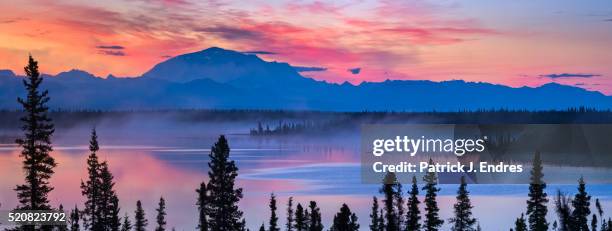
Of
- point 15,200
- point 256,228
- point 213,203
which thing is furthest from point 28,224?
point 15,200

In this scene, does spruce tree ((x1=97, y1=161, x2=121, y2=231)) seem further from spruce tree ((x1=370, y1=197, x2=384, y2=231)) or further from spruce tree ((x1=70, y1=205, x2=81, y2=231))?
spruce tree ((x1=370, y1=197, x2=384, y2=231))

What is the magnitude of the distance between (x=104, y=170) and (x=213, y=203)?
24891 mm

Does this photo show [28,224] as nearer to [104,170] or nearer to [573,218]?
[104,170]

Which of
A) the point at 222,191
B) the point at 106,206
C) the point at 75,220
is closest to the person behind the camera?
the point at 222,191

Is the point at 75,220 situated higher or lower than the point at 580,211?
lower

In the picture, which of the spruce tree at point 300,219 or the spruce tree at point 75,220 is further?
the spruce tree at point 300,219

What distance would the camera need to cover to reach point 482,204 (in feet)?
637

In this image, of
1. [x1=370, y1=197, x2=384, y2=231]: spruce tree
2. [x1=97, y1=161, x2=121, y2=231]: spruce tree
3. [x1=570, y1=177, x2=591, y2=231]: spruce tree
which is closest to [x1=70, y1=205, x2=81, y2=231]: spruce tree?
[x1=97, y1=161, x2=121, y2=231]: spruce tree

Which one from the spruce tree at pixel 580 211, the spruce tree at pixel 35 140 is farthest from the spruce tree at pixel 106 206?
the spruce tree at pixel 580 211

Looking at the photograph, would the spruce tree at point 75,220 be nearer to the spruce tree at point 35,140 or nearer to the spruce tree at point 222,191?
the spruce tree at point 222,191

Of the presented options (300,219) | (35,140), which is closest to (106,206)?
(300,219)

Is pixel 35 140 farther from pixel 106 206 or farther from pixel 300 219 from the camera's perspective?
pixel 300 219

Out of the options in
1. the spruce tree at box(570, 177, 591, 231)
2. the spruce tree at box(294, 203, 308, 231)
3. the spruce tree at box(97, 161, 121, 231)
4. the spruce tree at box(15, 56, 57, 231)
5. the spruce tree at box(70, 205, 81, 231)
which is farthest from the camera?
the spruce tree at box(294, 203, 308, 231)

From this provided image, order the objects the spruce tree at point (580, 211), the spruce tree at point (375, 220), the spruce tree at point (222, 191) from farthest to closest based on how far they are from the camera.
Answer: the spruce tree at point (375, 220)
the spruce tree at point (580, 211)
the spruce tree at point (222, 191)
